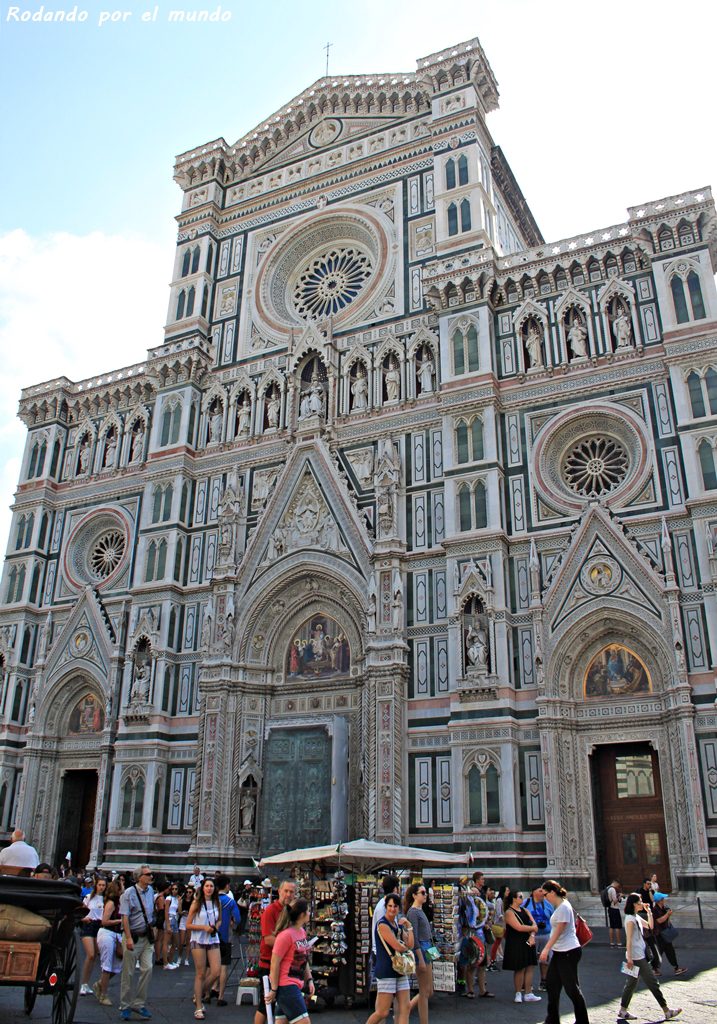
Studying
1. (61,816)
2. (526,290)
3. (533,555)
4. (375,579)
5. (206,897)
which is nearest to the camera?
(206,897)

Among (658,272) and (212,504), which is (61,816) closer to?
(212,504)

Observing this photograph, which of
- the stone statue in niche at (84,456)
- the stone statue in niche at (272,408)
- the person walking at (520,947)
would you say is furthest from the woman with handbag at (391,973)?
the stone statue in niche at (84,456)

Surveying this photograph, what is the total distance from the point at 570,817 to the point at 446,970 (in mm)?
9591

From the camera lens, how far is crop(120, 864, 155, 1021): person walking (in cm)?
1179

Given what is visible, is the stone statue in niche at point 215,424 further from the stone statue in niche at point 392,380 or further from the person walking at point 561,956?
the person walking at point 561,956

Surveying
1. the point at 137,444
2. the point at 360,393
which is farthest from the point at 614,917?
the point at 137,444

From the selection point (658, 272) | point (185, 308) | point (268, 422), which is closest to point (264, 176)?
point (185, 308)

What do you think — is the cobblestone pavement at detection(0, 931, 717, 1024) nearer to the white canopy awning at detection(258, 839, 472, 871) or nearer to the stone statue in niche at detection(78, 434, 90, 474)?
the white canopy awning at detection(258, 839, 472, 871)

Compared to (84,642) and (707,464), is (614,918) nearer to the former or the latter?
(707,464)

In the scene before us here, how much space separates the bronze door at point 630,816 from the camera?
21.3m

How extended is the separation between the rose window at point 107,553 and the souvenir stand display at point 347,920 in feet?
64.0

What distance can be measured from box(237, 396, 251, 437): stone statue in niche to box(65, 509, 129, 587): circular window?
5.20 m

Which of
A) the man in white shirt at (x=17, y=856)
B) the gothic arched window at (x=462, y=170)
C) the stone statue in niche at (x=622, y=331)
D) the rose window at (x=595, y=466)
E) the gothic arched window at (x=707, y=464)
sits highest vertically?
the gothic arched window at (x=462, y=170)

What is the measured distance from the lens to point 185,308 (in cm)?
3444
